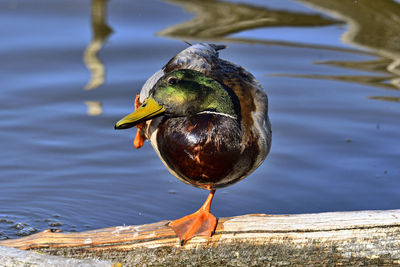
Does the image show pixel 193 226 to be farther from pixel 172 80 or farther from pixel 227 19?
pixel 227 19

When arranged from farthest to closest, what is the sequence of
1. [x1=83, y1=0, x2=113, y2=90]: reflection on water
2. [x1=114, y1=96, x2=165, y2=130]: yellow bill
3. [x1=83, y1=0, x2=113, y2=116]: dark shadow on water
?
[x1=83, y1=0, x2=113, y2=90]: reflection on water, [x1=83, y1=0, x2=113, y2=116]: dark shadow on water, [x1=114, y1=96, x2=165, y2=130]: yellow bill

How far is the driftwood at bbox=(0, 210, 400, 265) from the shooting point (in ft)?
11.0

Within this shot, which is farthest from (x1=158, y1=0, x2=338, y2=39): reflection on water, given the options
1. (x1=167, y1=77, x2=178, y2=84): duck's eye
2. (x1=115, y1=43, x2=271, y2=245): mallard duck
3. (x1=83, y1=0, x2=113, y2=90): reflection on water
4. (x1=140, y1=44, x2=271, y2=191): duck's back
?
(x1=167, y1=77, x2=178, y2=84): duck's eye

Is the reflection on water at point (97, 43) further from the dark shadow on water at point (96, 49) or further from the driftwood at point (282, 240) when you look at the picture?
the driftwood at point (282, 240)

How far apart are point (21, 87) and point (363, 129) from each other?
3.13m

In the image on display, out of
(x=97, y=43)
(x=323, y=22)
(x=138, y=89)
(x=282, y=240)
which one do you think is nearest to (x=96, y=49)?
(x=97, y=43)

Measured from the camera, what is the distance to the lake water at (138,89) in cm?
479

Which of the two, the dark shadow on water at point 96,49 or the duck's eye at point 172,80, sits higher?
the duck's eye at point 172,80

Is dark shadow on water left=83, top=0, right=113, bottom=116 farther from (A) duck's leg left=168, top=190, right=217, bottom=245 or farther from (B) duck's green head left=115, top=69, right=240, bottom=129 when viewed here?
(B) duck's green head left=115, top=69, right=240, bottom=129

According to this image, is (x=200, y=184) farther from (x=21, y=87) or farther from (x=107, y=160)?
(x=21, y=87)

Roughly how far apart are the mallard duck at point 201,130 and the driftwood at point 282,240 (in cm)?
14

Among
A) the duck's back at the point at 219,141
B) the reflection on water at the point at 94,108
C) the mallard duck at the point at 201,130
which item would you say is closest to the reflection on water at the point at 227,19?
the reflection on water at the point at 94,108

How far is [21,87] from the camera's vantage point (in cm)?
666

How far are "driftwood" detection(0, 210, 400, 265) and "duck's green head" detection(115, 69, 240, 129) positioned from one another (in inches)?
21.5
